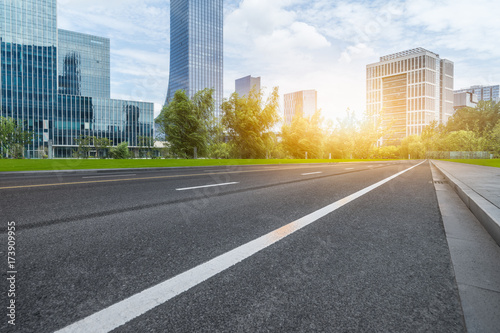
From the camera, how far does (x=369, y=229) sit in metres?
3.28

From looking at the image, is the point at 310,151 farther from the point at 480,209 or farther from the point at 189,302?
the point at 189,302

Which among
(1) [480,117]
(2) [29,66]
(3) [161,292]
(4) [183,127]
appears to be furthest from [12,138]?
(1) [480,117]

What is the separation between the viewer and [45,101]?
7400 centimetres

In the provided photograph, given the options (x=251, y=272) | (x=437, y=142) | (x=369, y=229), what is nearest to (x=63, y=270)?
(x=251, y=272)

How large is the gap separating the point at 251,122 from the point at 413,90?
169954 mm

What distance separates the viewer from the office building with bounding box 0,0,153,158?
72.2m

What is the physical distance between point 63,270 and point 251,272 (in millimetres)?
1405

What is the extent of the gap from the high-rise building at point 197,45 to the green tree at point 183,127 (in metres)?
135

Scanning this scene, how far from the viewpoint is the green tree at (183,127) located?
3241cm

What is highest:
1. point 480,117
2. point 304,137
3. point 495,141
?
point 480,117

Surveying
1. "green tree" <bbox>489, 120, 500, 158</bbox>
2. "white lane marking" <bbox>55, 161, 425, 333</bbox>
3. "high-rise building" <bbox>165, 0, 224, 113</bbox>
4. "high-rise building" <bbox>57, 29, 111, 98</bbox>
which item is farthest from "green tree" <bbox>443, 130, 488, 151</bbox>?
"high-rise building" <bbox>57, 29, 111, 98</bbox>

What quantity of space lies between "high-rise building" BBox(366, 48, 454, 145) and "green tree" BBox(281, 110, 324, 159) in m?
129

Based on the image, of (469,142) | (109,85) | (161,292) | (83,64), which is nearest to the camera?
(161,292)

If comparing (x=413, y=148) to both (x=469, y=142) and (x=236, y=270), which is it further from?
(x=236, y=270)
